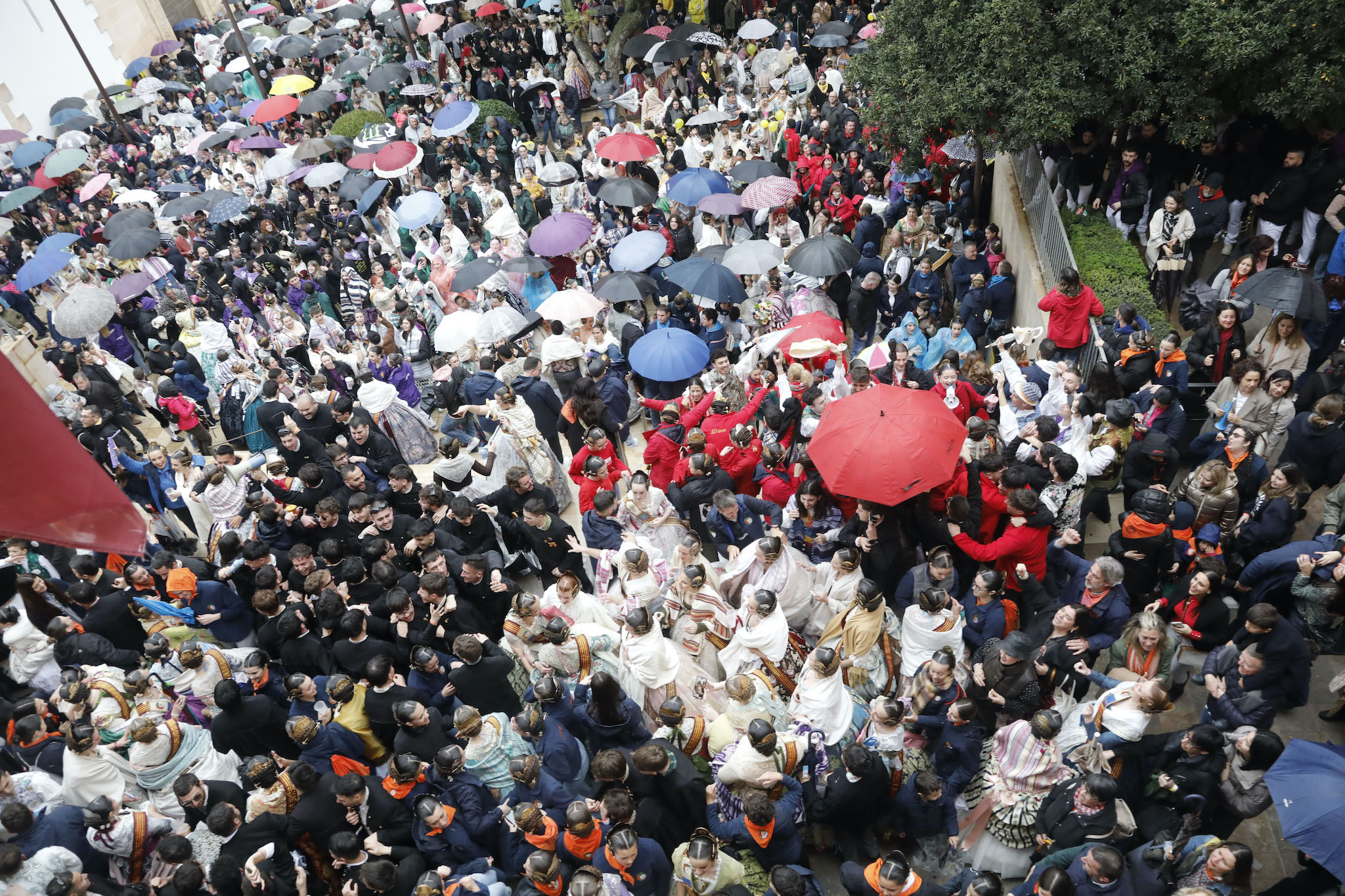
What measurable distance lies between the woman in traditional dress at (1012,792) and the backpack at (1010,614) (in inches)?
31.8

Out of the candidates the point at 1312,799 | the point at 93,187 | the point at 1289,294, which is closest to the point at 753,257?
the point at 1289,294

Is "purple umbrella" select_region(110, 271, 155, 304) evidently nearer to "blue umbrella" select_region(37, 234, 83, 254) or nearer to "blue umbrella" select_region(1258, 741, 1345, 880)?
"blue umbrella" select_region(37, 234, 83, 254)

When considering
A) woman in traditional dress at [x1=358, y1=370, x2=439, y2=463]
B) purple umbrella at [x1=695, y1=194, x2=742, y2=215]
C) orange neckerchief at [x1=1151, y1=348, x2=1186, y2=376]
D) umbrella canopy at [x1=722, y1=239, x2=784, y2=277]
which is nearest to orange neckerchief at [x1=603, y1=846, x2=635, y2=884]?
orange neckerchief at [x1=1151, y1=348, x2=1186, y2=376]

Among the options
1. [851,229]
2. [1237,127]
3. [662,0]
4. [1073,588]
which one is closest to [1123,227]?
[1237,127]

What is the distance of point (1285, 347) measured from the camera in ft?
23.9

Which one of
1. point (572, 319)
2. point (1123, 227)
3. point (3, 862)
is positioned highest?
point (3, 862)

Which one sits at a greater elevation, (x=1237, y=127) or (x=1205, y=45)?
(x=1205, y=45)

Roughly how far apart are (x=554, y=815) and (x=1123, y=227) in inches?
378

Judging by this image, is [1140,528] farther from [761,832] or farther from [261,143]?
[261,143]

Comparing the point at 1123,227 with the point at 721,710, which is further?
the point at 1123,227

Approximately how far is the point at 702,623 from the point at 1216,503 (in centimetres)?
363

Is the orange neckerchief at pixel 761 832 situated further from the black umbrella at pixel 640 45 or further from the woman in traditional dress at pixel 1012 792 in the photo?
the black umbrella at pixel 640 45

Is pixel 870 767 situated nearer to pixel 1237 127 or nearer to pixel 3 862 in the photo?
pixel 3 862

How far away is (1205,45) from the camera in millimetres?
8930
